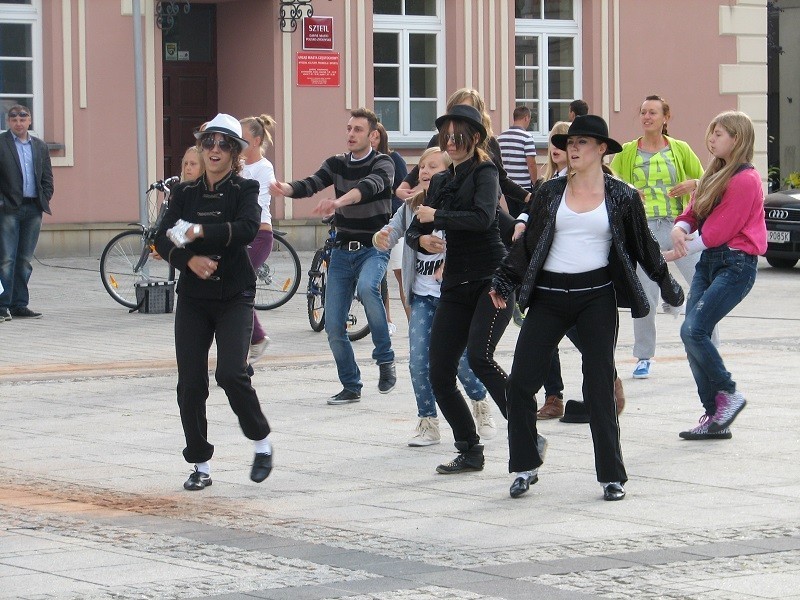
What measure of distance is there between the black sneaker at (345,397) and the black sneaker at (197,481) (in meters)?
2.63

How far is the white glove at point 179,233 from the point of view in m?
7.47

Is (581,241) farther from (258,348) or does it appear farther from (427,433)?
(258,348)

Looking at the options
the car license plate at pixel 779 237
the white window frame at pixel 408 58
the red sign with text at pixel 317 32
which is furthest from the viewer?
the white window frame at pixel 408 58

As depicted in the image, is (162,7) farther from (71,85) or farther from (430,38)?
(430,38)

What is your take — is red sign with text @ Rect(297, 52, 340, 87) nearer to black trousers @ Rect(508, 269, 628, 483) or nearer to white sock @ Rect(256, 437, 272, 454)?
white sock @ Rect(256, 437, 272, 454)

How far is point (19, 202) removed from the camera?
15.4 meters

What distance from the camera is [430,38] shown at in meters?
23.2

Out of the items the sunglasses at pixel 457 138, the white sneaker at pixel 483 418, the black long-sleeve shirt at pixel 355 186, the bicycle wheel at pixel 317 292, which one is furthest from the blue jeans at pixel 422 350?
the bicycle wheel at pixel 317 292

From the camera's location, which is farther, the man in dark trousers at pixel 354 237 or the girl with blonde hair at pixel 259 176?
the girl with blonde hair at pixel 259 176

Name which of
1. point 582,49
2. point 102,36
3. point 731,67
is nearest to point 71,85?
point 102,36

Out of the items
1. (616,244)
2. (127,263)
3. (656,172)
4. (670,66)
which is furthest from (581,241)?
(670,66)

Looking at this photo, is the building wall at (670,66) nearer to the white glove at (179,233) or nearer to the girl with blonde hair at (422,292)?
the girl with blonde hair at (422,292)

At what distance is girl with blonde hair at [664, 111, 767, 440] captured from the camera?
28.8 ft

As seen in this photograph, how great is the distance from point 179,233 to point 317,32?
48.4 ft
